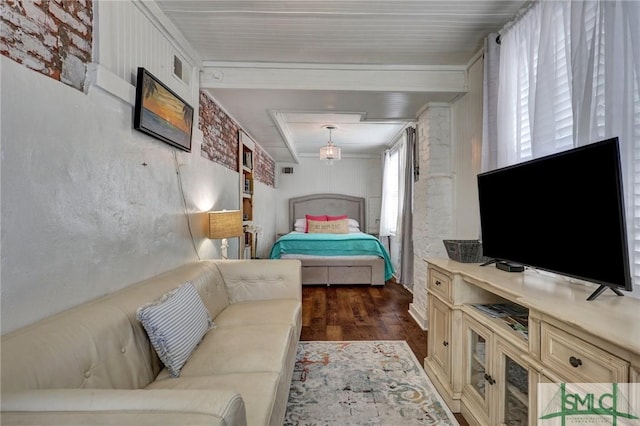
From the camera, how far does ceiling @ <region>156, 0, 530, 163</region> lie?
6.41 ft

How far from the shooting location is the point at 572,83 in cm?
141

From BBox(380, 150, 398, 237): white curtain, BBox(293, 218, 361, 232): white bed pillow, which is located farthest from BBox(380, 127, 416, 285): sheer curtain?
BBox(293, 218, 361, 232): white bed pillow

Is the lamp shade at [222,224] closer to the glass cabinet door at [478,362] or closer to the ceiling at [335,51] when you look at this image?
the ceiling at [335,51]

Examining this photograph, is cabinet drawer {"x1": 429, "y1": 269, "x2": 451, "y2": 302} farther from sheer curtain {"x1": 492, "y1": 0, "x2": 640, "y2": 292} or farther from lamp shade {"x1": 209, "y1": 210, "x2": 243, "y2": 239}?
lamp shade {"x1": 209, "y1": 210, "x2": 243, "y2": 239}

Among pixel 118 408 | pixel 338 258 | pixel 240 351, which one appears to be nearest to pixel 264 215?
pixel 338 258

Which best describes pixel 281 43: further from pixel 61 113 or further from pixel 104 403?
pixel 104 403

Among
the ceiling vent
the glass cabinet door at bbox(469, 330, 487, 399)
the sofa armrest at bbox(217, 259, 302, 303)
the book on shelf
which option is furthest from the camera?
the book on shelf

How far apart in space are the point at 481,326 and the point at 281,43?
2.46 metres

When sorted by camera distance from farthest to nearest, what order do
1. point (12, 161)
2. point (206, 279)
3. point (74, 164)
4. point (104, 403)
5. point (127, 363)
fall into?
1. point (206, 279)
2. point (74, 164)
3. point (127, 363)
4. point (12, 161)
5. point (104, 403)

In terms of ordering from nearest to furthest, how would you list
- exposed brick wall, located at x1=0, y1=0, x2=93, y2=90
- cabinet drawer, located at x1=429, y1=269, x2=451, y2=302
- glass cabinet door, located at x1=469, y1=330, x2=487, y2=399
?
exposed brick wall, located at x1=0, y1=0, x2=93, y2=90 < glass cabinet door, located at x1=469, y1=330, x2=487, y2=399 < cabinet drawer, located at x1=429, y1=269, x2=451, y2=302

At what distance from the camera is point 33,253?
111 centimetres

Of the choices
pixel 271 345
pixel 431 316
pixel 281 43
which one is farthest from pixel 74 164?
pixel 431 316

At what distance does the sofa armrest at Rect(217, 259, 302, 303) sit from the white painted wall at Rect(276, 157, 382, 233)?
176 inches

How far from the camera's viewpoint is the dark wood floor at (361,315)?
2822mm
